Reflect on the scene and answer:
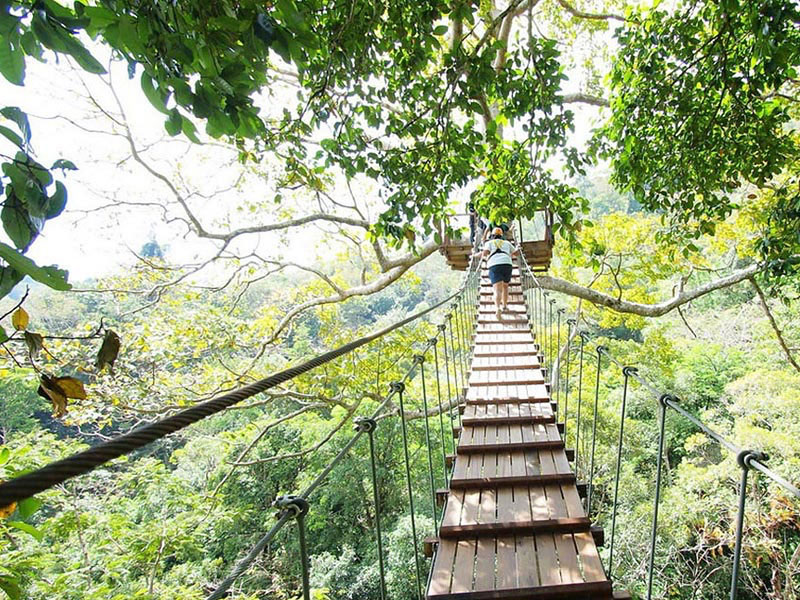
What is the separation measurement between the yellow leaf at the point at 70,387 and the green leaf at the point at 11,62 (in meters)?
0.47

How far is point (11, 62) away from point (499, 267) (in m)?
3.72

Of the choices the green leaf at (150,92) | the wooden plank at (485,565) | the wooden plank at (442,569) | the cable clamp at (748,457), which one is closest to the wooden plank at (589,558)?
the wooden plank at (485,565)

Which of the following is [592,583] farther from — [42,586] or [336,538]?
[336,538]

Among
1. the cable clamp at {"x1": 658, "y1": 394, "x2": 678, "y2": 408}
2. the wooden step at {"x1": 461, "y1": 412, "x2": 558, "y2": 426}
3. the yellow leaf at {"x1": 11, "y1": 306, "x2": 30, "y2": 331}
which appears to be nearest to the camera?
the yellow leaf at {"x1": 11, "y1": 306, "x2": 30, "y2": 331}

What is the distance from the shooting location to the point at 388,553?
28.2 feet

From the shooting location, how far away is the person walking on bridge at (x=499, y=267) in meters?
4.09

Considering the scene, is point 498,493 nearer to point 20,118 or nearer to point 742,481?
point 742,481

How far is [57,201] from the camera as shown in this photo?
0.61 meters

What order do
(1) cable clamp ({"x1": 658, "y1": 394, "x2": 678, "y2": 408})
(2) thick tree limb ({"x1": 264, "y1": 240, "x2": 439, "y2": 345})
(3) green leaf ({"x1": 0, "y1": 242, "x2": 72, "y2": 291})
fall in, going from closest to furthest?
1. (3) green leaf ({"x1": 0, "y1": 242, "x2": 72, "y2": 291})
2. (1) cable clamp ({"x1": 658, "y1": 394, "x2": 678, "y2": 408})
3. (2) thick tree limb ({"x1": 264, "y1": 240, "x2": 439, "y2": 345})

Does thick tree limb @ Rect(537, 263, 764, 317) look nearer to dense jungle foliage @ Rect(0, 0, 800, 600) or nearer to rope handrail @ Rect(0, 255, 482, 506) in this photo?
dense jungle foliage @ Rect(0, 0, 800, 600)

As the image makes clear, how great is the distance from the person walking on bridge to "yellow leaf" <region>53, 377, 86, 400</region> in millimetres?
3691

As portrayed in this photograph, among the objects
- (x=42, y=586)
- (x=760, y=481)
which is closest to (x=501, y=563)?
(x=42, y=586)

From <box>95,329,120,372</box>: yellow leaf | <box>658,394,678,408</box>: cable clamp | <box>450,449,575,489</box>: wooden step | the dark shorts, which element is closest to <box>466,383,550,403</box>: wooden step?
<box>450,449,575,489</box>: wooden step

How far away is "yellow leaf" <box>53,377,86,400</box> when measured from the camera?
2.21ft
